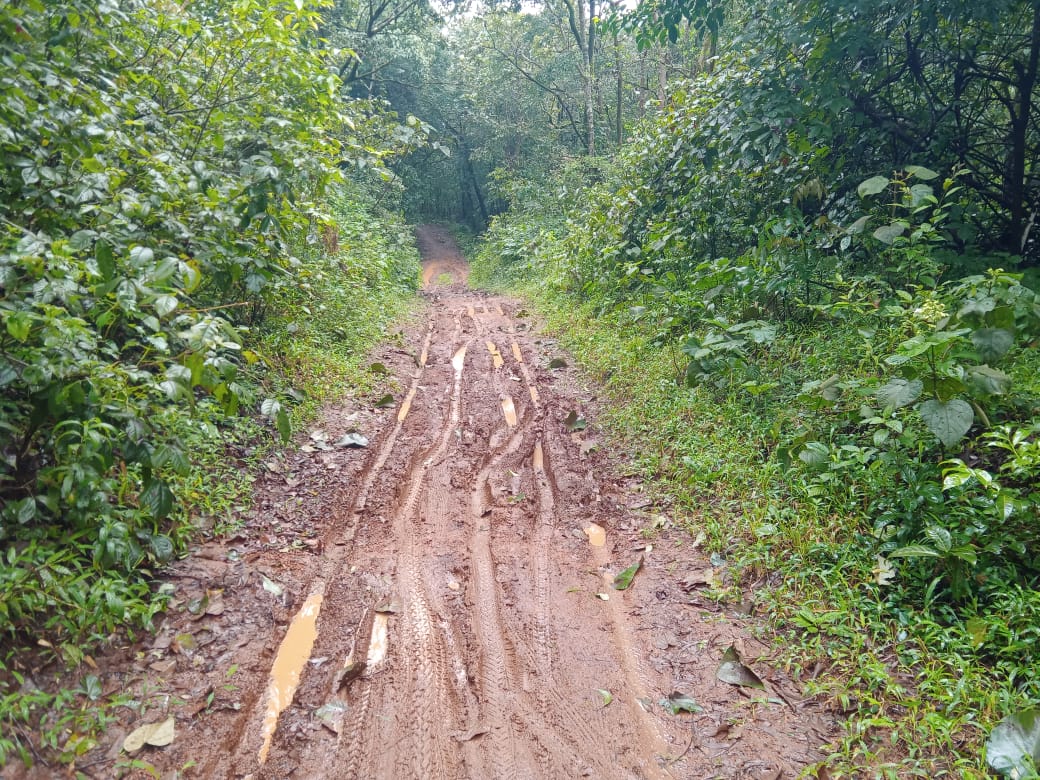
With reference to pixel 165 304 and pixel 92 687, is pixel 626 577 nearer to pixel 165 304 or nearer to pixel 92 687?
pixel 92 687

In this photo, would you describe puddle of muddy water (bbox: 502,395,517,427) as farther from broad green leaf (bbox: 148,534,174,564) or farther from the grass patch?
broad green leaf (bbox: 148,534,174,564)

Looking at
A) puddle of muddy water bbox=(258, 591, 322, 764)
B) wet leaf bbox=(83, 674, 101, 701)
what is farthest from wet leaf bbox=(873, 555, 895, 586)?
wet leaf bbox=(83, 674, 101, 701)

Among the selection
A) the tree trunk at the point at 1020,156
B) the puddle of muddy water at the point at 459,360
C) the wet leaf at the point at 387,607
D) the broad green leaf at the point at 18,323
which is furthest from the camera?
the puddle of muddy water at the point at 459,360

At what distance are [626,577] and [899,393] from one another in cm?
187

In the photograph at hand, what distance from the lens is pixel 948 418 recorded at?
294cm

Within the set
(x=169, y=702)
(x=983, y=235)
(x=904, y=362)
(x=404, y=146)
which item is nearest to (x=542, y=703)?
(x=169, y=702)

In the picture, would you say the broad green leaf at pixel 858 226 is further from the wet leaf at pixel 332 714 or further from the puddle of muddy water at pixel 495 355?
the wet leaf at pixel 332 714

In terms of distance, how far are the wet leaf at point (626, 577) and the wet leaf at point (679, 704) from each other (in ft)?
2.76

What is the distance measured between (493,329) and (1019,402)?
7850 mm

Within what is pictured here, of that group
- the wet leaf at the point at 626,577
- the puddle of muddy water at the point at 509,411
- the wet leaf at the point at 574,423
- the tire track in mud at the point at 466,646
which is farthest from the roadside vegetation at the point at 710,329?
the puddle of muddy water at the point at 509,411

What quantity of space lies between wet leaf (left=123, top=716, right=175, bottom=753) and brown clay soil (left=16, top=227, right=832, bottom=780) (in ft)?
0.09

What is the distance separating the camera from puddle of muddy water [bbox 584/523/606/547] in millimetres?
4023

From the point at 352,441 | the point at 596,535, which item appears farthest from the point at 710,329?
the point at 352,441

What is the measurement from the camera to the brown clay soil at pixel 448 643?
96.5 inches
